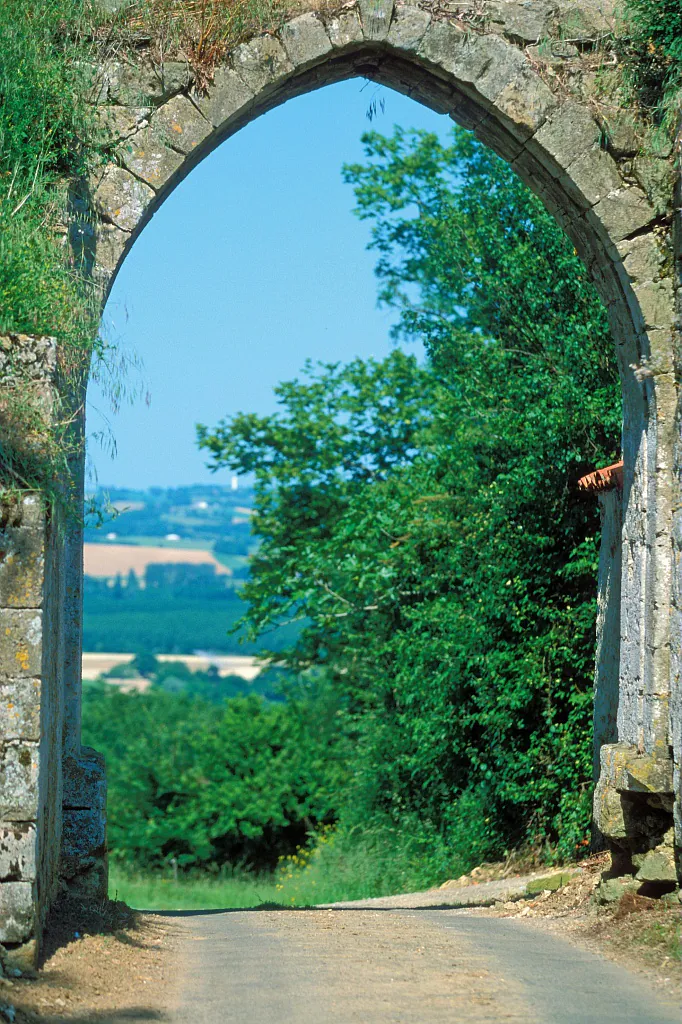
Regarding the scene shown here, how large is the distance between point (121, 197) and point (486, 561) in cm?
496

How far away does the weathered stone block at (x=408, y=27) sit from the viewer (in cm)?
595

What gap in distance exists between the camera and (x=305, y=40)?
588cm

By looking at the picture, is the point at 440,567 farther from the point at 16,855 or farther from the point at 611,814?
the point at 16,855

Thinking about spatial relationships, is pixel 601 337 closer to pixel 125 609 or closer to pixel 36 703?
pixel 36 703

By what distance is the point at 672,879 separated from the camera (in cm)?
550

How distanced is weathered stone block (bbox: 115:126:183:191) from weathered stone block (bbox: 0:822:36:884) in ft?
10.3

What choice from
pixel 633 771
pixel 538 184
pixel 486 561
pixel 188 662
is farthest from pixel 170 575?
pixel 633 771

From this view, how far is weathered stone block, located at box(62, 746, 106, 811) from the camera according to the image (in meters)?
5.58

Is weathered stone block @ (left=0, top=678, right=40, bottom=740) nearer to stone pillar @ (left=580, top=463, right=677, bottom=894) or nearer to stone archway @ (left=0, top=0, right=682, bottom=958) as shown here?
stone archway @ (left=0, top=0, right=682, bottom=958)

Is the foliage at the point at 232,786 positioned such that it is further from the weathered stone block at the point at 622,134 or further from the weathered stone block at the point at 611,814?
the weathered stone block at the point at 622,134

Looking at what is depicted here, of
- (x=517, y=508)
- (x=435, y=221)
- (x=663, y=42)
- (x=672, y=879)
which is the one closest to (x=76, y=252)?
(x=663, y=42)

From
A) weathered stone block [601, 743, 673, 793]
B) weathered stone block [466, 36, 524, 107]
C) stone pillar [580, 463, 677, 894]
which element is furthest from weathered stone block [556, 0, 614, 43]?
weathered stone block [601, 743, 673, 793]

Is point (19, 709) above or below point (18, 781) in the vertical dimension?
above

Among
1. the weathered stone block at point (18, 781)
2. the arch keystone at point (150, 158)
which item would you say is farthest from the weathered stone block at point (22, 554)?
the arch keystone at point (150, 158)
